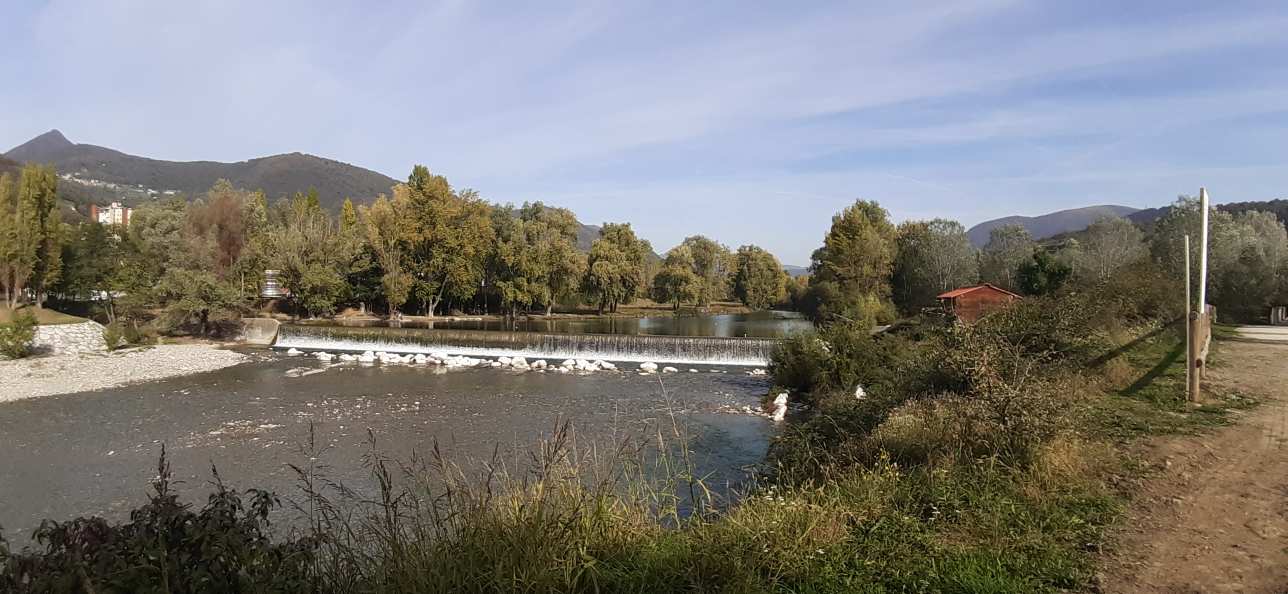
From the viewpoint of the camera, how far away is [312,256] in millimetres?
34344

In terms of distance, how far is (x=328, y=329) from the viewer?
84.4 feet

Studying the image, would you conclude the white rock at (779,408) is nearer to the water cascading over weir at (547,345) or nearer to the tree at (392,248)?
the water cascading over weir at (547,345)

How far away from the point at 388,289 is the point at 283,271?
5.22 meters

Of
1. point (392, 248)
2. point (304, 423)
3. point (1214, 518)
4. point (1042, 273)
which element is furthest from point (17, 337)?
point (1042, 273)

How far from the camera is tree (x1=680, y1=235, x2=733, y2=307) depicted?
66500 millimetres

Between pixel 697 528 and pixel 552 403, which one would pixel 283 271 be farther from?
pixel 697 528

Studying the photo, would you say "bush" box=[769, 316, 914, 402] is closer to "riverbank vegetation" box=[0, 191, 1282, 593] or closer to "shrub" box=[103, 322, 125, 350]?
"riverbank vegetation" box=[0, 191, 1282, 593]

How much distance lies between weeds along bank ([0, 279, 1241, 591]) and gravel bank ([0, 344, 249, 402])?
16223 mm

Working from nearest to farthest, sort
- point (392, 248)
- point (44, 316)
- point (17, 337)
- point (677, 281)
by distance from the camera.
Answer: point (17, 337)
point (44, 316)
point (392, 248)
point (677, 281)

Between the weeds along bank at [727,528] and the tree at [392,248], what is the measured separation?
33241 mm

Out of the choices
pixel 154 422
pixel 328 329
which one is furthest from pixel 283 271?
pixel 154 422

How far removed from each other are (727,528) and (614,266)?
42.0m

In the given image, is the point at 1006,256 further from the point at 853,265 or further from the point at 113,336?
the point at 113,336

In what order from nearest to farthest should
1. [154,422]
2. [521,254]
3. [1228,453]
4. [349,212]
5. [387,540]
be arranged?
[387,540] < [1228,453] < [154,422] < [521,254] < [349,212]
